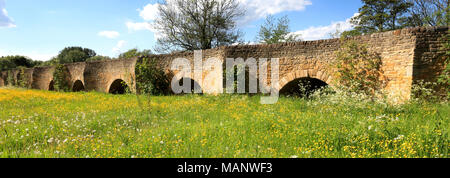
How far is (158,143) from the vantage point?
10.9 ft

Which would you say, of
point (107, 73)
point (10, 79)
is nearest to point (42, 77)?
point (10, 79)

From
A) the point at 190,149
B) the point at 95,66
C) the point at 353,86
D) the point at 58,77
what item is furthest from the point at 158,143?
the point at 58,77

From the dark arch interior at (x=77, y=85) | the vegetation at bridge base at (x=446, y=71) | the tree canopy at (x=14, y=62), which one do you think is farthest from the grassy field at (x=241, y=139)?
the tree canopy at (x=14, y=62)

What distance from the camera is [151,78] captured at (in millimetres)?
11836

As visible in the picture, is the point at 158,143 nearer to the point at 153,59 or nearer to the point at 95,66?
the point at 153,59

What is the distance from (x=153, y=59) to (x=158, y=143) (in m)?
9.53

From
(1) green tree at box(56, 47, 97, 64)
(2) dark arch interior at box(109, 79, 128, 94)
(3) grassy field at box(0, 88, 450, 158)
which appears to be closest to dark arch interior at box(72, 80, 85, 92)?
(2) dark arch interior at box(109, 79, 128, 94)

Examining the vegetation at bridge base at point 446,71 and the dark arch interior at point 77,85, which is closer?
the vegetation at bridge base at point 446,71

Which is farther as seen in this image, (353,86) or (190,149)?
(353,86)

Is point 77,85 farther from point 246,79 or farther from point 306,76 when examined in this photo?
point 306,76

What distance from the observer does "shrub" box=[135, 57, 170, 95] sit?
11.8m

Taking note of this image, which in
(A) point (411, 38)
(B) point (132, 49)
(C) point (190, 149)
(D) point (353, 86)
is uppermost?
(B) point (132, 49)

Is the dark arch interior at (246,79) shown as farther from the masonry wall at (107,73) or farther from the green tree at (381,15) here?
the green tree at (381,15)

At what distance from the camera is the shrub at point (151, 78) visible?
11.8 meters
